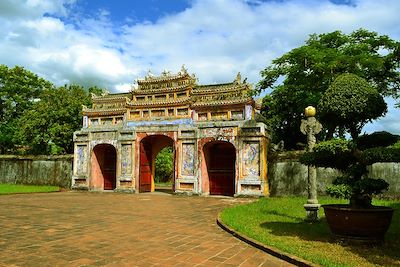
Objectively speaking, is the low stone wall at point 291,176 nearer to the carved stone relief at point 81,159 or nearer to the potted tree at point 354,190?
the potted tree at point 354,190

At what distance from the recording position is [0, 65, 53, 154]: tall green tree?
1165 inches

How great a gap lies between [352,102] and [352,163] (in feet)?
4.26

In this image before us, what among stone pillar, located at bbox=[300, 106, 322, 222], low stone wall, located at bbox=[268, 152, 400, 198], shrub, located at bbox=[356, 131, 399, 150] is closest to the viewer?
shrub, located at bbox=[356, 131, 399, 150]

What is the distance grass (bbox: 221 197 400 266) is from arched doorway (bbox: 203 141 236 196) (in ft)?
27.6

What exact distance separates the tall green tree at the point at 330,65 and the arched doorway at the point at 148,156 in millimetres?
6534

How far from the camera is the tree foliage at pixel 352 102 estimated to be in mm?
6543

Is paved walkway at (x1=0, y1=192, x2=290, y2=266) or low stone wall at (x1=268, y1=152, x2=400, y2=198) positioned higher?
low stone wall at (x1=268, y1=152, x2=400, y2=198)

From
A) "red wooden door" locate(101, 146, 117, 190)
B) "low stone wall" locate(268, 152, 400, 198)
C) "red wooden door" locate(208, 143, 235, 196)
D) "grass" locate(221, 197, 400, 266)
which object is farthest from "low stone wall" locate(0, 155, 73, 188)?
"grass" locate(221, 197, 400, 266)

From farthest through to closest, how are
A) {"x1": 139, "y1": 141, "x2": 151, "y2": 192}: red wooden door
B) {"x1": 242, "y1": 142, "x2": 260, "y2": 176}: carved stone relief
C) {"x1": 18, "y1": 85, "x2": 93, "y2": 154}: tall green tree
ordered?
1. {"x1": 18, "y1": 85, "x2": 93, "y2": 154}: tall green tree
2. {"x1": 139, "y1": 141, "x2": 151, "y2": 192}: red wooden door
3. {"x1": 242, "y1": 142, "x2": 260, "y2": 176}: carved stone relief

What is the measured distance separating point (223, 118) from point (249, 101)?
1687 mm

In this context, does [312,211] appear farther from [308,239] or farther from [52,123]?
[52,123]

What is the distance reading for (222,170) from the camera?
61.0 ft

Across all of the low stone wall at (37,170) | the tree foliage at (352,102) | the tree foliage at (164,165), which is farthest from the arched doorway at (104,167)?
the tree foliage at (352,102)

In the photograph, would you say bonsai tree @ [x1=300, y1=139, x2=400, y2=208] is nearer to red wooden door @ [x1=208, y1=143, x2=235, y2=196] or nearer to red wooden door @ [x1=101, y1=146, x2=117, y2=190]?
Result: red wooden door @ [x1=208, y1=143, x2=235, y2=196]
